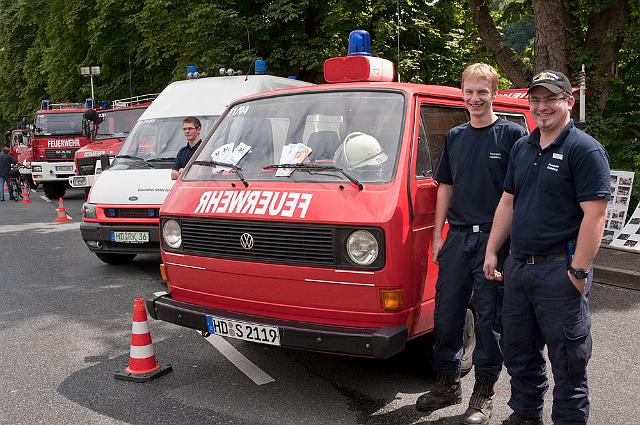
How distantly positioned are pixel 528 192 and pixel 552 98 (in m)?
0.50

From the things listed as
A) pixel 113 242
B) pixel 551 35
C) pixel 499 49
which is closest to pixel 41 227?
pixel 113 242

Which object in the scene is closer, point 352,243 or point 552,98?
point 552,98

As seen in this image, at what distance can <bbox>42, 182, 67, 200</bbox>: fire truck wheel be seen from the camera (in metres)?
22.3

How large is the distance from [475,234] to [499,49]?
979 cm

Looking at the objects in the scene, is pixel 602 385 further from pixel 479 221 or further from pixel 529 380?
pixel 479 221

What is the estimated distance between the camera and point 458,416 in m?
4.21

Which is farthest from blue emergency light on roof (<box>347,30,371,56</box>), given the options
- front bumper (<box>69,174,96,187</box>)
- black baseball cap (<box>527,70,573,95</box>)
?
front bumper (<box>69,174,96,187</box>)

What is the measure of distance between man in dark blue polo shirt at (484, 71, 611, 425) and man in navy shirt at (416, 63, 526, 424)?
13.8 inches

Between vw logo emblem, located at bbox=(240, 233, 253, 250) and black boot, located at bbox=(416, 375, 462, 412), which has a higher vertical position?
vw logo emblem, located at bbox=(240, 233, 253, 250)

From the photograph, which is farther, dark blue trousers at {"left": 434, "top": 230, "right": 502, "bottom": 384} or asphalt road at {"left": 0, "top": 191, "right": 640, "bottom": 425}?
asphalt road at {"left": 0, "top": 191, "right": 640, "bottom": 425}

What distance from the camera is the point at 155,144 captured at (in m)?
9.51

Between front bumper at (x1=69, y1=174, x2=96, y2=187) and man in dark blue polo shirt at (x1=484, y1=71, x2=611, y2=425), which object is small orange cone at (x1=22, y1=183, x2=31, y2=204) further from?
man in dark blue polo shirt at (x1=484, y1=71, x2=611, y2=425)

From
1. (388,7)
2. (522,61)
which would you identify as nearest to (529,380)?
(522,61)

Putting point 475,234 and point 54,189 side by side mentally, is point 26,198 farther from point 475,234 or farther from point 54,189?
point 475,234
